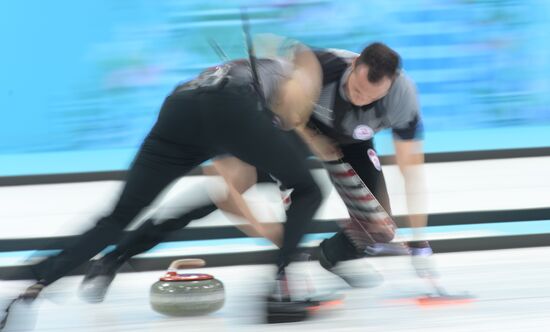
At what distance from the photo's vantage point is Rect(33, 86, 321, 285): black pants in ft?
7.52

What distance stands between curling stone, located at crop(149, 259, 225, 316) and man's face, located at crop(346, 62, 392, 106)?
0.64 m

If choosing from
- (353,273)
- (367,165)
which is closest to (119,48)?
(353,273)

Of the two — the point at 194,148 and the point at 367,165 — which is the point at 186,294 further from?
the point at 367,165

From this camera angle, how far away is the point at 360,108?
8.60 feet

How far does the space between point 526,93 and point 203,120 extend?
10.9 ft

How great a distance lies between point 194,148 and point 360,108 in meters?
→ 0.54

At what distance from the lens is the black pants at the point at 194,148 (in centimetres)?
229

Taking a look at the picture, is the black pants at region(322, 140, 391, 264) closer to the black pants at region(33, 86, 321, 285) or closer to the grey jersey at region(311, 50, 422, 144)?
the grey jersey at region(311, 50, 422, 144)

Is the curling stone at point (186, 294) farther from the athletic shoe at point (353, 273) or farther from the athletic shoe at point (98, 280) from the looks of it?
the athletic shoe at point (353, 273)

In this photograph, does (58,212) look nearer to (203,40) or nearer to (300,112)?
(203,40)

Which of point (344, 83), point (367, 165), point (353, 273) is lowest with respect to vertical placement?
point (353, 273)

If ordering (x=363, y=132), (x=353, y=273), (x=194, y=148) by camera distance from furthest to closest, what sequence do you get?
(x=353, y=273), (x=363, y=132), (x=194, y=148)

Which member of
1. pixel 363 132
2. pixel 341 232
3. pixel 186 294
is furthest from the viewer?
pixel 341 232

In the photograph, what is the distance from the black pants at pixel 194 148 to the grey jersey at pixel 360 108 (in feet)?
1.09
